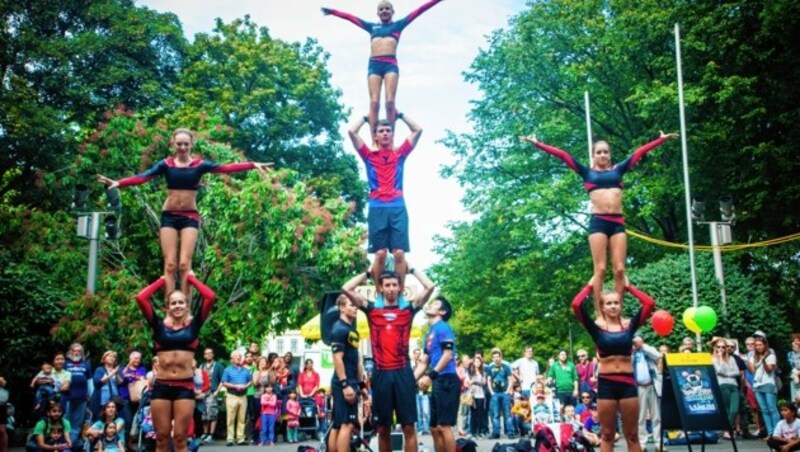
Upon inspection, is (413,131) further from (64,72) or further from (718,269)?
(64,72)

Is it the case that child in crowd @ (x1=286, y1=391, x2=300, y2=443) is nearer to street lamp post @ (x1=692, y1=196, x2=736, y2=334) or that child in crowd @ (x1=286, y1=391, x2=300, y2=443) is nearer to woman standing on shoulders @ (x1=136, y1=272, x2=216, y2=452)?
woman standing on shoulders @ (x1=136, y1=272, x2=216, y2=452)

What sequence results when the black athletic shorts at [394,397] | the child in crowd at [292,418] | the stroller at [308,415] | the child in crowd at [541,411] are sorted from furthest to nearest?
the stroller at [308,415]
the child in crowd at [292,418]
the child in crowd at [541,411]
the black athletic shorts at [394,397]

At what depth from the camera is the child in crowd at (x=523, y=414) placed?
14477 mm

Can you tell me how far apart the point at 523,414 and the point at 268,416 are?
4790 mm

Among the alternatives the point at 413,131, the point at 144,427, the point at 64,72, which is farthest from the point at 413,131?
the point at 64,72

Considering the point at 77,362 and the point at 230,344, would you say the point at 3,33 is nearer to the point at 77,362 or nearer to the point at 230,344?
the point at 230,344

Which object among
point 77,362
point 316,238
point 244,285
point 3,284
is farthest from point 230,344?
point 77,362

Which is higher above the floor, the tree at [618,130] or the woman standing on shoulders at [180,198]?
the tree at [618,130]

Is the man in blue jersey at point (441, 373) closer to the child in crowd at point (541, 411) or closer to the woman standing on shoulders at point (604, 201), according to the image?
the woman standing on shoulders at point (604, 201)

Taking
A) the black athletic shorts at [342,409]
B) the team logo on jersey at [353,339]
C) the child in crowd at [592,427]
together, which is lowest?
the child in crowd at [592,427]

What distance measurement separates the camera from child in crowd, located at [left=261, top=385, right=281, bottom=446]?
553 inches

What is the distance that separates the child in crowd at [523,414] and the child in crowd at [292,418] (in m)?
4.13

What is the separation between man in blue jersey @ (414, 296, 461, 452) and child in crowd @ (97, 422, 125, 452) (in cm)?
493

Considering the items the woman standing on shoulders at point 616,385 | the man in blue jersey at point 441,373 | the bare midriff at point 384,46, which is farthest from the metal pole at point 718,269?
the woman standing on shoulders at point 616,385
